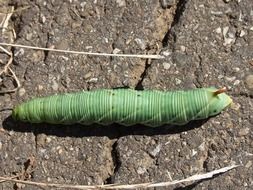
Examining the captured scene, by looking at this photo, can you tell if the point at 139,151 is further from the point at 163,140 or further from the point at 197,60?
the point at 197,60

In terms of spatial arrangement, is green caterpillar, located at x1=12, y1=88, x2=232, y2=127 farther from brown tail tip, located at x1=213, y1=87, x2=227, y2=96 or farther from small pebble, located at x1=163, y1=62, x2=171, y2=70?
small pebble, located at x1=163, y1=62, x2=171, y2=70

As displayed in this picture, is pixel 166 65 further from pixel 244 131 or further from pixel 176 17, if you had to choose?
pixel 244 131

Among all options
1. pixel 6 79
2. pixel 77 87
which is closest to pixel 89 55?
pixel 77 87

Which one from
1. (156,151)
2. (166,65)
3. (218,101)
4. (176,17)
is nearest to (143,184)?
(156,151)

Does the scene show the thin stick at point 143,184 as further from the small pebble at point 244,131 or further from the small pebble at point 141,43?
the small pebble at point 141,43

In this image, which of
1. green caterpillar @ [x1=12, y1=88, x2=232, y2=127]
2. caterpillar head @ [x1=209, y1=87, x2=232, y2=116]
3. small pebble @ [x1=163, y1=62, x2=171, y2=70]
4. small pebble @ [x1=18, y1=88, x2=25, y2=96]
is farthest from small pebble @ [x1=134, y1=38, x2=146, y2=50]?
small pebble @ [x1=18, y1=88, x2=25, y2=96]

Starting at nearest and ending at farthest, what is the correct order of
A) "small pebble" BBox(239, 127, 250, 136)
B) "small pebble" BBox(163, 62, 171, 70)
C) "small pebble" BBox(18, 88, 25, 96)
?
"small pebble" BBox(239, 127, 250, 136)
"small pebble" BBox(163, 62, 171, 70)
"small pebble" BBox(18, 88, 25, 96)

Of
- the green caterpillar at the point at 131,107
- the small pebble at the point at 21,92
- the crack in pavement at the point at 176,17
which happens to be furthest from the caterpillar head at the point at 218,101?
the small pebble at the point at 21,92
